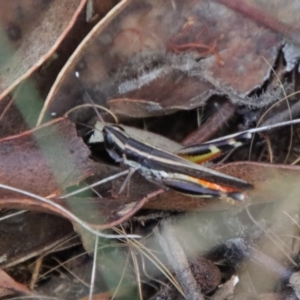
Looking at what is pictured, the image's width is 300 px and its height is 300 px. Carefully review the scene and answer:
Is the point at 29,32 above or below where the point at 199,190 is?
above

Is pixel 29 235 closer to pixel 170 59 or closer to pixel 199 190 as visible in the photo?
pixel 199 190

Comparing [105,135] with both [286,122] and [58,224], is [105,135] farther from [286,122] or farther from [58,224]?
[286,122]

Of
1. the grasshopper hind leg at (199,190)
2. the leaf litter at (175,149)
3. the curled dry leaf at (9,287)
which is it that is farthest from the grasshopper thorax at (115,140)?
the curled dry leaf at (9,287)

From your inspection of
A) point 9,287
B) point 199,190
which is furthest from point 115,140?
point 9,287

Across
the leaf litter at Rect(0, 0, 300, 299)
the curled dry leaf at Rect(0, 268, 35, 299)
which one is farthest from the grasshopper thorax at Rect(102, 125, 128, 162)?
the curled dry leaf at Rect(0, 268, 35, 299)

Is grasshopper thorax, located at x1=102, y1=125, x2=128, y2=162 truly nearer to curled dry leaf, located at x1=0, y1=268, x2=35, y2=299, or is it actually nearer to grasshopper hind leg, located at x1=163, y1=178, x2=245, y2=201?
grasshopper hind leg, located at x1=163, y1=178, x2=245, y2=201

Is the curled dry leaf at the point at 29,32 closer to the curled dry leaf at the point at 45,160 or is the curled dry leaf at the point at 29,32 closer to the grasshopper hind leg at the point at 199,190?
the curled dry leaf at the point at 45,160
